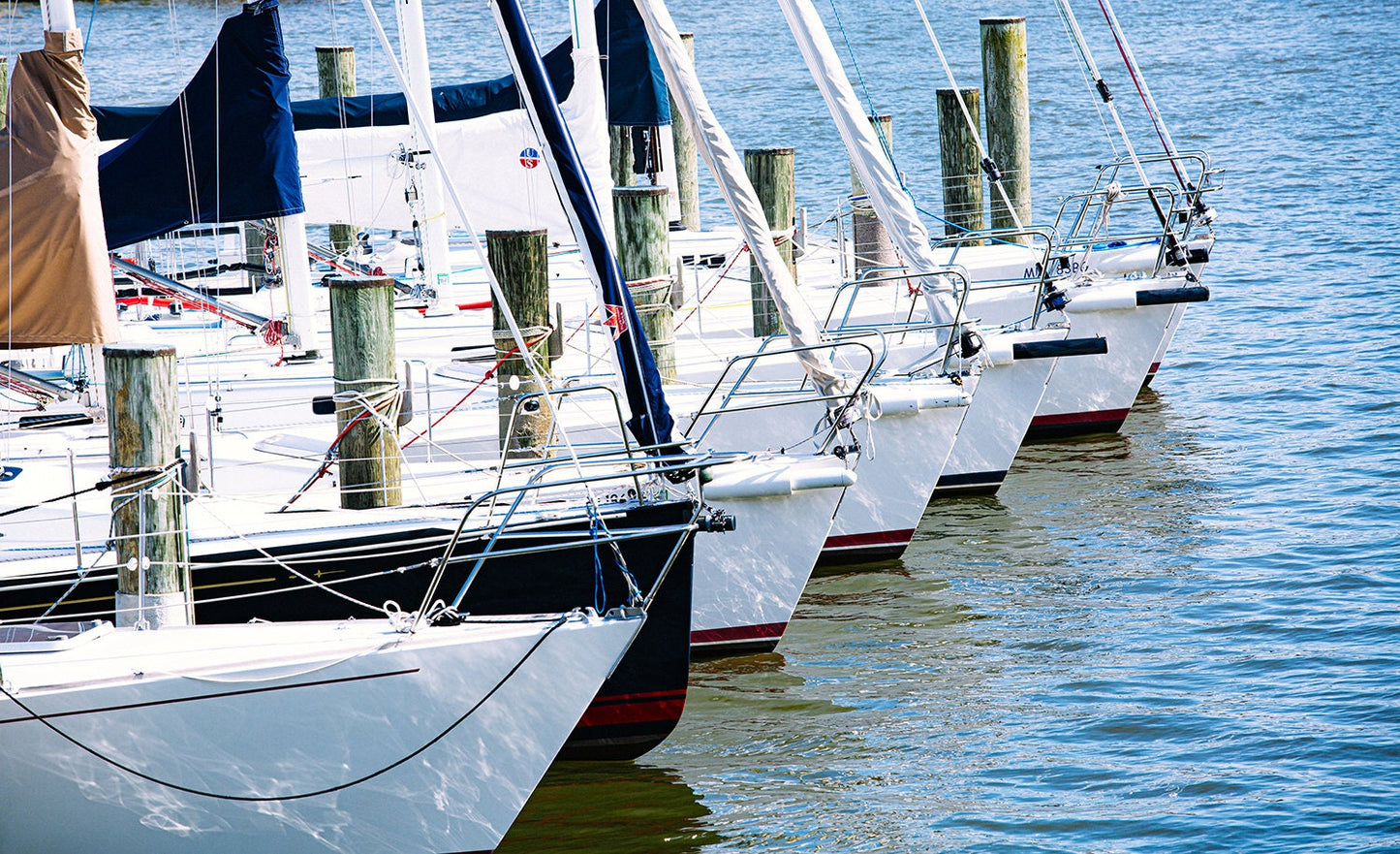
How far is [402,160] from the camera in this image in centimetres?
1288

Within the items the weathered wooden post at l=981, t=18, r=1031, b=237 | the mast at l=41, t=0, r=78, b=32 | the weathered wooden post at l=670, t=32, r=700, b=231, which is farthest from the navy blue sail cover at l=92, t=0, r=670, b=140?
the mast at l=41, t=0, r=78, b=32

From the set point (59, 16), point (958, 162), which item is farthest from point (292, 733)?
point (958, 162)

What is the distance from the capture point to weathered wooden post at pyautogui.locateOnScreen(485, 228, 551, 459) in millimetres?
9234

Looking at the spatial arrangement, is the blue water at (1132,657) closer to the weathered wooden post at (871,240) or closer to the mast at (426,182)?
the mast at (426,182)

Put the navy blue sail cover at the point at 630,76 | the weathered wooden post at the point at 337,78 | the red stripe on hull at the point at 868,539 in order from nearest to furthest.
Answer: the red stripe on hull at the point at 868,539
the navy blue sail cover at the point at 630,76
the weathered wooden post at the point at 337,78

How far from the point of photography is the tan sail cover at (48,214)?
8.12 metres

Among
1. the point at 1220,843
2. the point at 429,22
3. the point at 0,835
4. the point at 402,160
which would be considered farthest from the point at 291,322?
the point at 429,22

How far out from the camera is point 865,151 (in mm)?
10773

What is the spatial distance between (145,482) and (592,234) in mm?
2280

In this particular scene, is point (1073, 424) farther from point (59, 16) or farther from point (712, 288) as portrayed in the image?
point (59, 16)

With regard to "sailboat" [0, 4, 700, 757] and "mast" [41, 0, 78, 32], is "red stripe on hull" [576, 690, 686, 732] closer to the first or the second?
"sailboat" [0, 4, 700, 757]

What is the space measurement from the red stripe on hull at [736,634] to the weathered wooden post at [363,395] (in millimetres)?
2035

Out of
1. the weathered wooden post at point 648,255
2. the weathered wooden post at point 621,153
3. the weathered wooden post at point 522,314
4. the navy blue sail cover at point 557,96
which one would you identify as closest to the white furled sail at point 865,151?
the weathered wooden post at point 648,255

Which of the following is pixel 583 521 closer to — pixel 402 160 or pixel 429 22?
pixel 402 160
